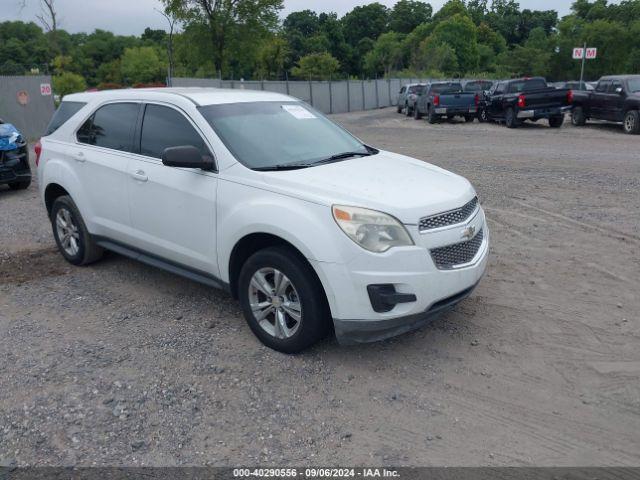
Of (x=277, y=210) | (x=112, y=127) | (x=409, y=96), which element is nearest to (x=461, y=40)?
(x=409, y=96)

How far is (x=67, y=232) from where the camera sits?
620 cm

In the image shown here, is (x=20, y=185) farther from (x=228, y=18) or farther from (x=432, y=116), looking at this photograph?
(x=228, y=18)

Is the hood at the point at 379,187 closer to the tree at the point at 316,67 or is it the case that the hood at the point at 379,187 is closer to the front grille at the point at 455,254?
the front grille at the point at 455,254

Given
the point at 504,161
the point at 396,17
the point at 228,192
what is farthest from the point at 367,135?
the point at 396,17

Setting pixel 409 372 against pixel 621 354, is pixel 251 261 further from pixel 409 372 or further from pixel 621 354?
pixel 621 354

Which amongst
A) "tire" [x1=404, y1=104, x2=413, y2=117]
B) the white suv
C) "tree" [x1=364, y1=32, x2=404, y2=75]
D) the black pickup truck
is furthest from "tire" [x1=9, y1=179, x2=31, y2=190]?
"tree" [x1=364, y1=32, x2=404, y2=75]

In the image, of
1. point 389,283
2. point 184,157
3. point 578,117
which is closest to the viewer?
point 389,283

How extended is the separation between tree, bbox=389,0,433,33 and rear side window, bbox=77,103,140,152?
4591 inches

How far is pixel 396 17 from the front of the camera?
116438 mm

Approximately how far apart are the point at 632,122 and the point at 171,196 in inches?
664

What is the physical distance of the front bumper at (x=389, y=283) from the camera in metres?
3.74

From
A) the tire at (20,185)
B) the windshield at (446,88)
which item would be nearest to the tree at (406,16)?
the windshield at (446,88)

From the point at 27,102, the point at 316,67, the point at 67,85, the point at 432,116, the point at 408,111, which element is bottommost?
the point at 408,111

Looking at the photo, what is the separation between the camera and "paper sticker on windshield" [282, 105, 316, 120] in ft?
17.2
